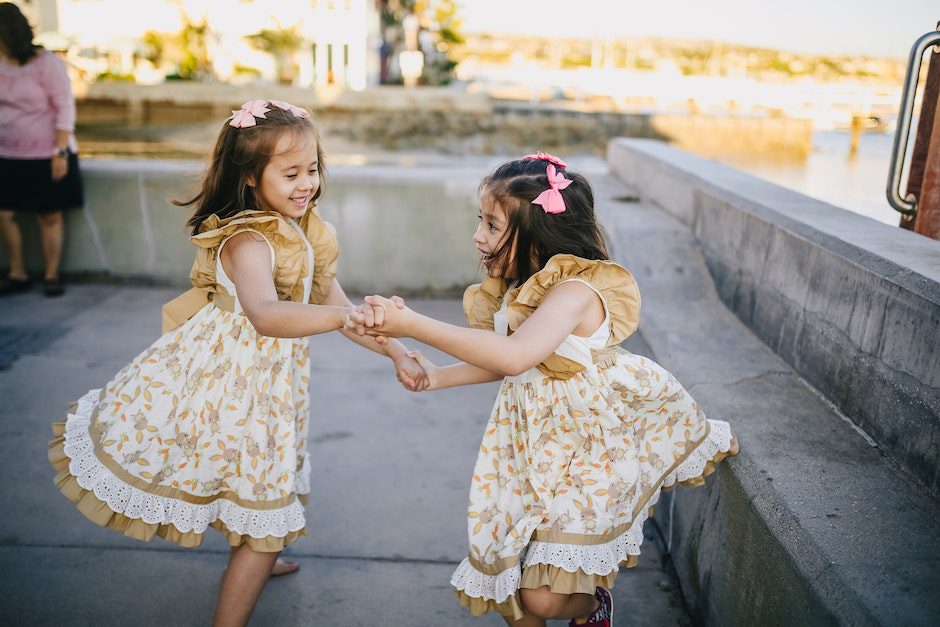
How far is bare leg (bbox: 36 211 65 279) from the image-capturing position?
4785 mm

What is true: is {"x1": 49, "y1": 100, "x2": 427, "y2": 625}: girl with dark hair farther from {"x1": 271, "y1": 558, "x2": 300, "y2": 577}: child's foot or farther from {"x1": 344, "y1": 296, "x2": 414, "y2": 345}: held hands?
{"x1": 271, "y1": 558, "x2": 300, "y2": 577}: child's foot

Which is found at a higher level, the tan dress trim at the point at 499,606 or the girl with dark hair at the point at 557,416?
the girl with dark hair at the point at 557,416

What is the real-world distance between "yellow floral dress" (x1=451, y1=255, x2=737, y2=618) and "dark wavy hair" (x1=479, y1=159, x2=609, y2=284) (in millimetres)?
67

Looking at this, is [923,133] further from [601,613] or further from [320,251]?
[320,251]

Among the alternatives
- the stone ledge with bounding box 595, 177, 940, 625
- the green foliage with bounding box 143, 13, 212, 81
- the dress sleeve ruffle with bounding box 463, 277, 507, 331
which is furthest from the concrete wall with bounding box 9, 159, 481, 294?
the green foliage with bounding box 143, 13, 212, 81

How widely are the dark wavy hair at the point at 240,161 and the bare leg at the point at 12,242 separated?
10.9 feet

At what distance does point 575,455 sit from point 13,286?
4.35 meters

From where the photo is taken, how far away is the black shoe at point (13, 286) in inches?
190

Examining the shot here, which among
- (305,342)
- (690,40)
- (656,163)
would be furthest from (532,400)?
(690,40)

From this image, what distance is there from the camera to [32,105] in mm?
4574

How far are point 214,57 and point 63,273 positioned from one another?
23257 millimetres

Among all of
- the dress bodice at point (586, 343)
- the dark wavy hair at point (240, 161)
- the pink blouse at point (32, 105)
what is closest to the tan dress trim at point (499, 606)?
the dress bodice at point (586, 343)

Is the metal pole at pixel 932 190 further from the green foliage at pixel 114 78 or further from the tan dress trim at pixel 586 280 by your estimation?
the green foliage at pixel 114 78

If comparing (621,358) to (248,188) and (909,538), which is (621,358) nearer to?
(909,538)
